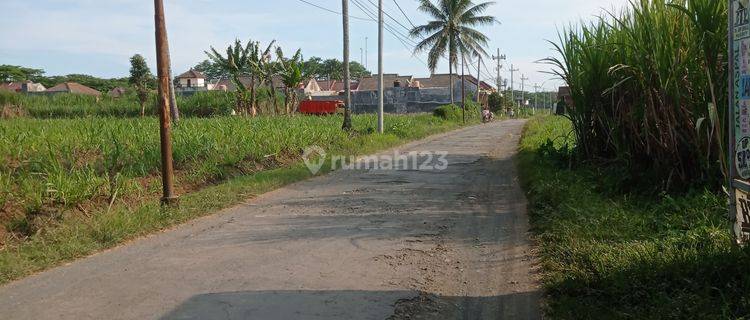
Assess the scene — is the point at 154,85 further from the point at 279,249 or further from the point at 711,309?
the point at 711,309

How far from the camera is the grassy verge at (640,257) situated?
4070mm

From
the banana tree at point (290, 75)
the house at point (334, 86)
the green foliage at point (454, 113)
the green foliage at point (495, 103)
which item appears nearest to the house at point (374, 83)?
the house at point (334, 86)

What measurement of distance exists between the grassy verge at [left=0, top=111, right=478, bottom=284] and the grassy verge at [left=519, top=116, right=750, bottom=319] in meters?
4.73

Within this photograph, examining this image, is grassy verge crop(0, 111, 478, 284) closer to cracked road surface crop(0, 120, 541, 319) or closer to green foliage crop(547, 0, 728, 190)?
cracked road surface crop(0, 120, 541, 319)

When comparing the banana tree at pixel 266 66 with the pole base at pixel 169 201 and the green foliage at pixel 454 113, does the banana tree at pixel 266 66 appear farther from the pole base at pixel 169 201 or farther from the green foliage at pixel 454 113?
the pole base at pixel 169 201

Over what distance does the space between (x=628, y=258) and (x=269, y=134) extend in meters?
12.5

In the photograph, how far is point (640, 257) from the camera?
4980 mm

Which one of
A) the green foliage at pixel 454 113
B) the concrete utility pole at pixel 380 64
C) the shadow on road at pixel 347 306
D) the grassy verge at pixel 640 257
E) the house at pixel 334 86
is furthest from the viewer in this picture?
the house at pixel 334 86

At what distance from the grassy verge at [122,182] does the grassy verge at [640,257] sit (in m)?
4.73

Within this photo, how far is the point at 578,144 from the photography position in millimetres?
10805

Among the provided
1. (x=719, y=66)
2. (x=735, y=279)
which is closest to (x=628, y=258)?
(x=735, y=279)

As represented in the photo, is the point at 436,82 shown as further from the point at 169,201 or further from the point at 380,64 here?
the point at 169,201

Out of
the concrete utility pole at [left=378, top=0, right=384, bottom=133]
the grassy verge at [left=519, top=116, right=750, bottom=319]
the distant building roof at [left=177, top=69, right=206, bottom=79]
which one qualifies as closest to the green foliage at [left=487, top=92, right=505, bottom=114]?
the distant building roof at [left=177, top=69, right=206, bottom=79]

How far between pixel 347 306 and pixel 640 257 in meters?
2.38
